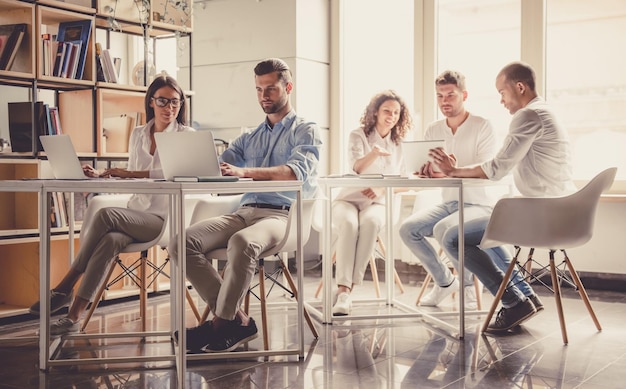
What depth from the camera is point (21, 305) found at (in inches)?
165

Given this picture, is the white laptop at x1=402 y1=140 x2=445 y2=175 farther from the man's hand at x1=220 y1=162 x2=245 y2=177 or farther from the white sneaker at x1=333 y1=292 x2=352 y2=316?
the man's hand at x1=220 y1=162 x2=245 y2=177

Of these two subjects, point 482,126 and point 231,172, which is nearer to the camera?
point 231,172

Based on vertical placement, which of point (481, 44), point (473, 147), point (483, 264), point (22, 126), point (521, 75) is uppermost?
point (481, 44)

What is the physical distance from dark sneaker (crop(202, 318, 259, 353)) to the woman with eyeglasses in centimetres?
61

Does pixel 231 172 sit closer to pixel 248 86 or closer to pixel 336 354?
pixel 336 354

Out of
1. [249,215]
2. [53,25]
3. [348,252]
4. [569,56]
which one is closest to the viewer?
[249,215]

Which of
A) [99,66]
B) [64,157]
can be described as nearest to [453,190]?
[64,157]

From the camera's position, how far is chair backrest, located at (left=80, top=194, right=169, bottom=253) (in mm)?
3424

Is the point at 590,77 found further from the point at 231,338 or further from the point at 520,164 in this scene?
the point at 231,338

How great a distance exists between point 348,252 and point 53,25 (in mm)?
2254

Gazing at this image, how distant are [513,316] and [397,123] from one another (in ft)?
4.44

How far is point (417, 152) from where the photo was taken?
3680mm

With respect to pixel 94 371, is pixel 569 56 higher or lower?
higher

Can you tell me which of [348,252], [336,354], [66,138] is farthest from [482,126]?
[66,138]
